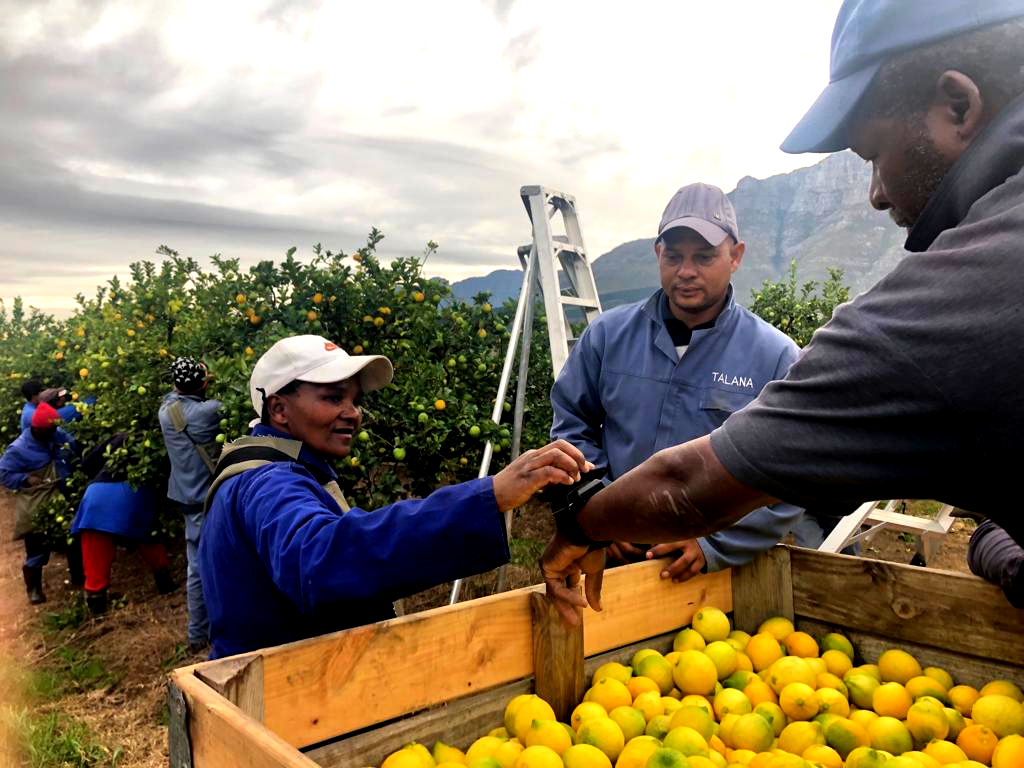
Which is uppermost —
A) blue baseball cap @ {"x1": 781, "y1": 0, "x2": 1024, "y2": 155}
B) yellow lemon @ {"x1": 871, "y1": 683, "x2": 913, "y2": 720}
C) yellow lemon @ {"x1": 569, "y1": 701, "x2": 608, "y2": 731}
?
blue baseball cap @ {"x1": 781, "y1": 0, "x2": 1024, "y2": 155}

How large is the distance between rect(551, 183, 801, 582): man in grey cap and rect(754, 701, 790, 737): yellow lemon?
1099 millimetres

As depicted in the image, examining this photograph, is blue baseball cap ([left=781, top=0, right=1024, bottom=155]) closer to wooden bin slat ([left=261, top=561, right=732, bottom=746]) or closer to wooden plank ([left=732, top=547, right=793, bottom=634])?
wooden bin slat ([left=261, top=561, right=732, bottom=746])

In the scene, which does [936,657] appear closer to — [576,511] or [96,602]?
[576,511]

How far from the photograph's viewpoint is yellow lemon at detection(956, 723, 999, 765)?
70.8 inches

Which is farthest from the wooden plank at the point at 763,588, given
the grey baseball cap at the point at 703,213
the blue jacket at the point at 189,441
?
the blue jacket at the point at 189,441

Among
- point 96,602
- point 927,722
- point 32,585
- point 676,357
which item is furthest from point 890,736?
point 32,585

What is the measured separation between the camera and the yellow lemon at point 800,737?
1839 mm

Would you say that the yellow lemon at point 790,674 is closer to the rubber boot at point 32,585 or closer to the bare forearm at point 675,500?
the bare forearm at point 675,500

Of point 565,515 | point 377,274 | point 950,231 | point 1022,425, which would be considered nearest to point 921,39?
point 950,231

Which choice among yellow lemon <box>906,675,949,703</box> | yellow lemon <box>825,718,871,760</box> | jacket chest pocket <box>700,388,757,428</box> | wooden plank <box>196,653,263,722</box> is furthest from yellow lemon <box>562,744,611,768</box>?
jacket chest pocket <box>700,388,757,428</box>

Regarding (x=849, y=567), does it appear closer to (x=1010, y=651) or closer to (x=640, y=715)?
(x=1010, y=651)

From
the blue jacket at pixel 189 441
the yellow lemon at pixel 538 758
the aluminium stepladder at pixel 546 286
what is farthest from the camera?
the blue jacket at pixel 189 441

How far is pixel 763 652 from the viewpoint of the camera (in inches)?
87.8

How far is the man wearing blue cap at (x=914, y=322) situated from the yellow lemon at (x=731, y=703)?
692mm
